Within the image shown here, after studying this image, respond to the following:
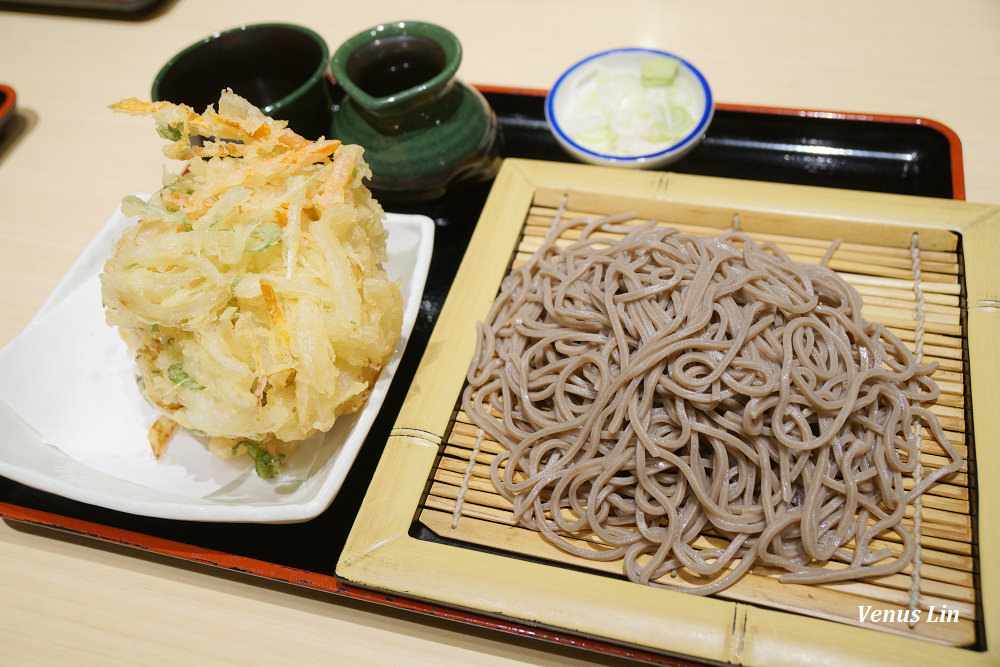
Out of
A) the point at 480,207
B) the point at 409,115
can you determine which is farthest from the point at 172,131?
the point at 480,207

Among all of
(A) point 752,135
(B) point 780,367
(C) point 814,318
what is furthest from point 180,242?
(A) point 752,135

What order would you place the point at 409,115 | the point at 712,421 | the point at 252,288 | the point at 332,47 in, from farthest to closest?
the point at 332,47 < the point at 409,115 < the point at 712,421 < the point at 252,288

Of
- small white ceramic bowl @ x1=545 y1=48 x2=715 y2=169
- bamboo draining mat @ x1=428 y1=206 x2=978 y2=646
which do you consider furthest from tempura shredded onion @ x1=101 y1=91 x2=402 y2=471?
small white ceramic bowl @ x1=545 y1=48 x2=715 y2=169

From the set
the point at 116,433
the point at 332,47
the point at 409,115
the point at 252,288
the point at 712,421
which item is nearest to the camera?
the point at 252,288

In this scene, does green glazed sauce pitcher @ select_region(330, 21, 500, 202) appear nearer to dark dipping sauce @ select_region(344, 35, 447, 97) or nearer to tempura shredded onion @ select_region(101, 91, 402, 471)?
dark dipping sauce @ select_region(344, 35, 447, 97)

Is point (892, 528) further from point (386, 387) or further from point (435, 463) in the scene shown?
point (386, 387)

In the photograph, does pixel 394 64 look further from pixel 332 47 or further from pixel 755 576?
pixel 755 576

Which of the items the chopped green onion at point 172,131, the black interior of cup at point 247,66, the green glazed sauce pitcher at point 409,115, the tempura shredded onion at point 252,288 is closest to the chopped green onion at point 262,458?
the tempura shredded onion at point 252,288
